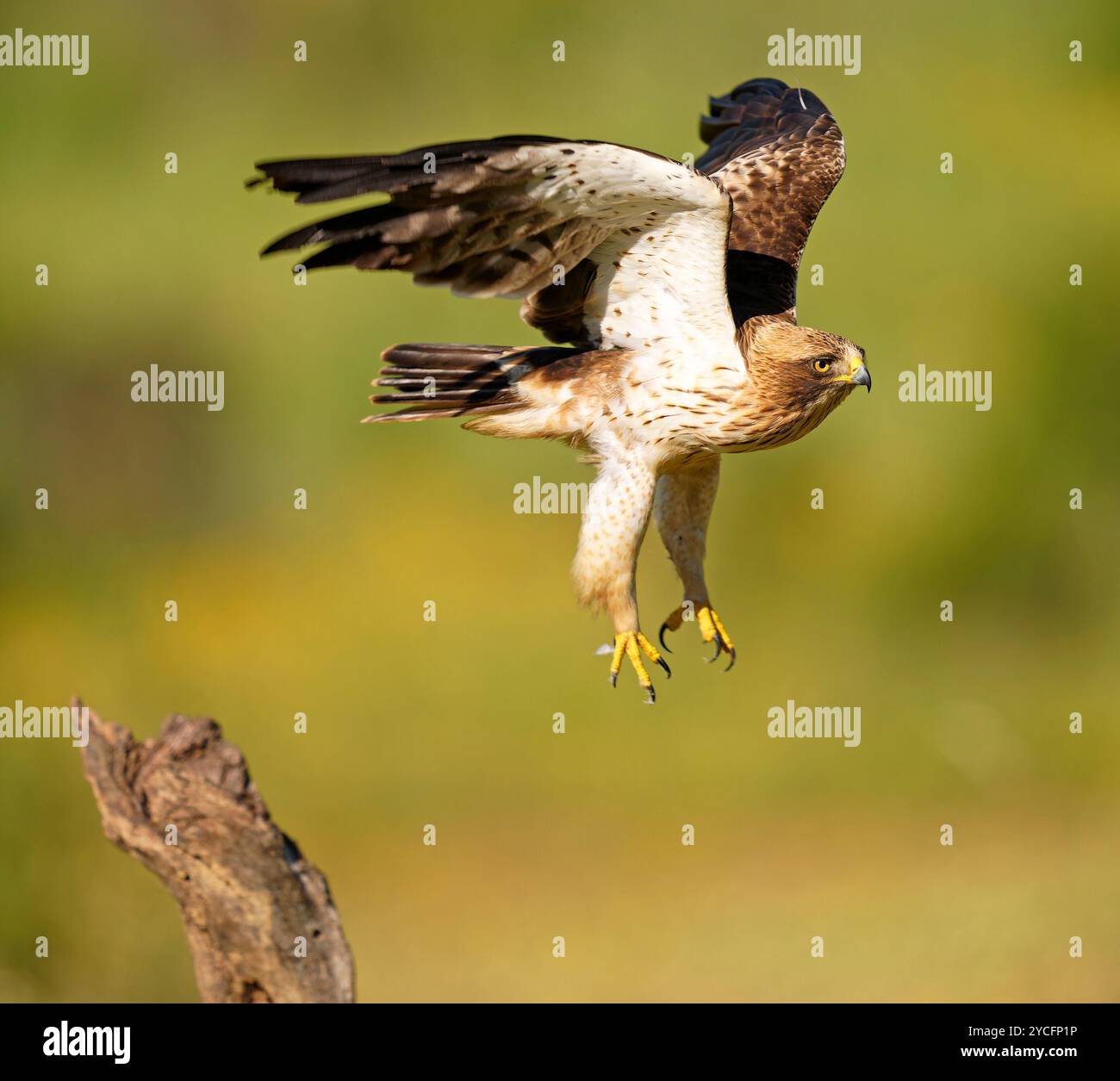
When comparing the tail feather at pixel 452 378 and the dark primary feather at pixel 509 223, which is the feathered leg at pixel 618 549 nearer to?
the tail feather at pixel 452 378

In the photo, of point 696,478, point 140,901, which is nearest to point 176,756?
point 696,478

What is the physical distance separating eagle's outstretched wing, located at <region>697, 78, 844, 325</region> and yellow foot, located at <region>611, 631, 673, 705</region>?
1293 mm

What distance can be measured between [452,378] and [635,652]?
132 cm

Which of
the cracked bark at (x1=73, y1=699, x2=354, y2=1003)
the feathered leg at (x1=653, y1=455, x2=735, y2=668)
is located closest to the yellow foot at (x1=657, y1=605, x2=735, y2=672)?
the feathered leg at (x1=653, y1=455, x2=735, y2=668)

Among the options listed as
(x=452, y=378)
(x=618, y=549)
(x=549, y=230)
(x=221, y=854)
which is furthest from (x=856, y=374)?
(x=221, y=854)

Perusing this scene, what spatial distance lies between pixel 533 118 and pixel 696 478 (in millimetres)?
10772

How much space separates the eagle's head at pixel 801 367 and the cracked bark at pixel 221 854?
2.34 meters

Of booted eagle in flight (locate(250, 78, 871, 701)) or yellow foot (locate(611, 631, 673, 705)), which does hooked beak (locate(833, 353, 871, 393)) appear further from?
yellow foot (locate(611, 631, 673, 705))

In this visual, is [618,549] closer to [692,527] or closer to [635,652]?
[635,652]

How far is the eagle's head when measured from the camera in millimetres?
6883

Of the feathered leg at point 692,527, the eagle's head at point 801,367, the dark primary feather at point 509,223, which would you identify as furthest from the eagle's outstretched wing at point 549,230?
the feathered leg at point 692,527

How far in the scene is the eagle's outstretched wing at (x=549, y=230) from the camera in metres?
6.32

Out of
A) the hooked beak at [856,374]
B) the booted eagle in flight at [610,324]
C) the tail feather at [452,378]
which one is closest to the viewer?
the booted eagle in flight at [610,324]

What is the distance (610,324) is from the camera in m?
7.36
